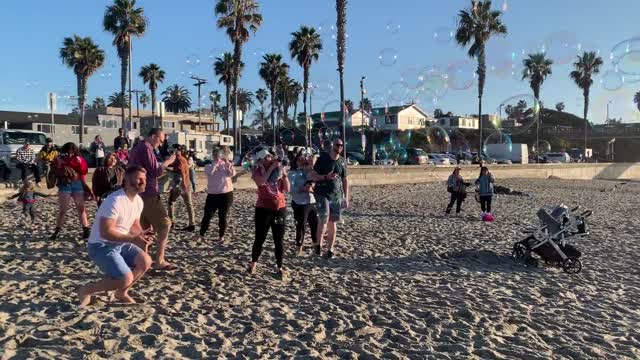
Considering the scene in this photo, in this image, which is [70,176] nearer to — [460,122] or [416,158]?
[416,158]

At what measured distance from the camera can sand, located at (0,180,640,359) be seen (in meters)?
4.76

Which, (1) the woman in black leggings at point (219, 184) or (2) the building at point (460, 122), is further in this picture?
(2) the building at point (460, 122)

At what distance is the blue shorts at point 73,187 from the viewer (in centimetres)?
866

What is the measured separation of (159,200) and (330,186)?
95.5 inches

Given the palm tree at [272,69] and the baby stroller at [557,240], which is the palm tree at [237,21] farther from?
the baby stroller at [557,240]

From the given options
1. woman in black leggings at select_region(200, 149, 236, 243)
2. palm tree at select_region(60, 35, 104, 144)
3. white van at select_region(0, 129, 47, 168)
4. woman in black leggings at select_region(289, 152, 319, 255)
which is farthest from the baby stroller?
palm tree at select_region(60, 35, 104, 144)

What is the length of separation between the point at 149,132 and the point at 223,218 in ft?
9.16

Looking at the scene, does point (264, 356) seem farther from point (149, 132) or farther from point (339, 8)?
point (339, 8)

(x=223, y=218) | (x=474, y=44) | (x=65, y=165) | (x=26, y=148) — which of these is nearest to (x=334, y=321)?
(x=223, y=218)

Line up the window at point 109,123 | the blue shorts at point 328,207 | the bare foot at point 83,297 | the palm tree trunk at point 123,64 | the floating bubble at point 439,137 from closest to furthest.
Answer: the bare foot at point 83,297
the blue shorts at point 328,207
the floating bubble at point 439,137
the palm tree trunk at point 123,64
the window at point 109,123

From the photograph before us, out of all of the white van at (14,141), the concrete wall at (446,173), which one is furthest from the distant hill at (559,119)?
the white van at (14,141)

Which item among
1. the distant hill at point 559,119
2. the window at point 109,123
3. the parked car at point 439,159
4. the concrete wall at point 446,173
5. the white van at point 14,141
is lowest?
the concrete wall at point 446,173

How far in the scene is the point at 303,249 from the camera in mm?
Answer: 9023

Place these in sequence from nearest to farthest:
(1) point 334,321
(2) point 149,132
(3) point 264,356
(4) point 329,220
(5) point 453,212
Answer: (3) point 264,356 → (1) point 334,321 → (2) point 149,132 → (4) point 329,220 → (5) point 453,212
